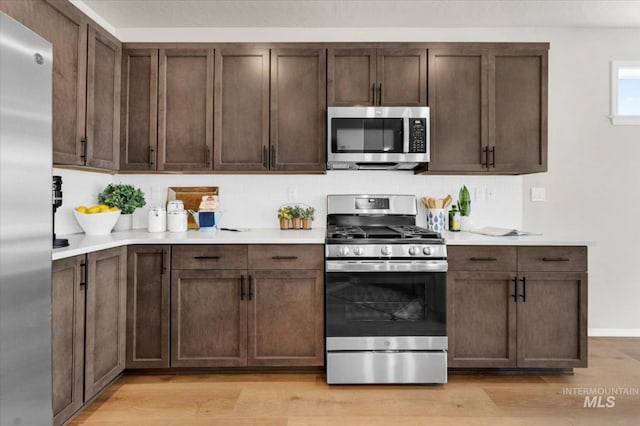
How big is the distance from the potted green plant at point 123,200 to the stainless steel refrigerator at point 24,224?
1767 mm

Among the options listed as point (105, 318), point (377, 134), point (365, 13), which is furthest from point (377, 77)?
point (105, 318)

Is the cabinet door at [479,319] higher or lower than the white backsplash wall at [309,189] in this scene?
lower

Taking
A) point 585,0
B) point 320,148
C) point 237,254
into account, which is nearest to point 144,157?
point 237,254

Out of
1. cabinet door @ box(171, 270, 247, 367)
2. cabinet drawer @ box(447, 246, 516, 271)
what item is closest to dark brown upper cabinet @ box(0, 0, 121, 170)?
cabinet door @ box(171, 270, 247, 367)

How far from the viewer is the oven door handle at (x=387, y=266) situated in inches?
94.3

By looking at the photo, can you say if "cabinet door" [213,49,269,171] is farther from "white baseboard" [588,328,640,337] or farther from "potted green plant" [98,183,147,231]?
"white baseboard" [588,328,640,337]

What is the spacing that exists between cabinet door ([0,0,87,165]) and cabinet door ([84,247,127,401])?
0.62 m

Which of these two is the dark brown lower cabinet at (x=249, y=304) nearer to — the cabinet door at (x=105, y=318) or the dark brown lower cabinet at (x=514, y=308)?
the cabinet door at (x=105, y=318)

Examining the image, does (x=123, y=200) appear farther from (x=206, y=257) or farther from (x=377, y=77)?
(x=377, y=77)

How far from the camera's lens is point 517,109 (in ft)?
9.23

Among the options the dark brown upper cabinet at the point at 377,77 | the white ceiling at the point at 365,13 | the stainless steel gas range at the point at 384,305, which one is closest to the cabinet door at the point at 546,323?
the stainless steel gas range at the point at 384,305

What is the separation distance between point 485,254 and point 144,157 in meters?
2.46

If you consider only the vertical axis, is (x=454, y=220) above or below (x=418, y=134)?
below

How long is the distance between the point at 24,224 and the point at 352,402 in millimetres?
1862
